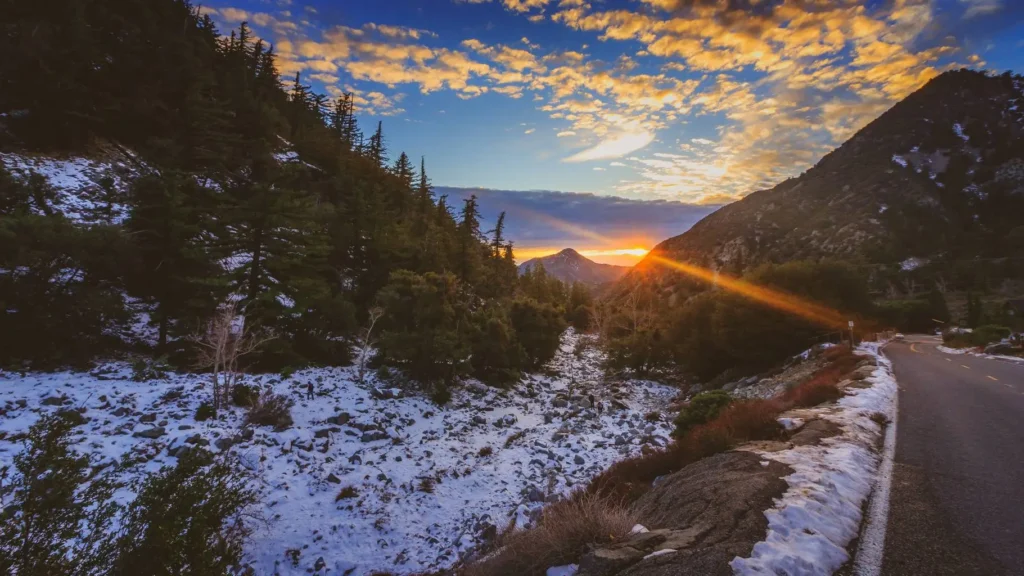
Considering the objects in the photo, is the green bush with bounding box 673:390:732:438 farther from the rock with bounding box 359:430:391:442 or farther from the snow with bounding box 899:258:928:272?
the snow with bounding box 899:258:928:272

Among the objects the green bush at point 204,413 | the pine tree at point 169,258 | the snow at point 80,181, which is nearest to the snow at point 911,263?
the green bush at point 204,413

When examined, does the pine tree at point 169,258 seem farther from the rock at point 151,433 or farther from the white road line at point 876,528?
the white road line at point 876,528

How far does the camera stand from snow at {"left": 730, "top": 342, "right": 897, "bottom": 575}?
4012 mm

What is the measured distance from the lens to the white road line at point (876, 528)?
400 cm

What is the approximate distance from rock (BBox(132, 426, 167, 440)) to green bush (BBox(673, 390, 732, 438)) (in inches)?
629

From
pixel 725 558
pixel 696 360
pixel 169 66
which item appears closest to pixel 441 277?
pixel 725 558

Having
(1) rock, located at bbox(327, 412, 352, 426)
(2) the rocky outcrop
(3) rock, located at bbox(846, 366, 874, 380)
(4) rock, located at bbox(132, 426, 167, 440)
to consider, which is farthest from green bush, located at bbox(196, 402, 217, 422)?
(3) rock, located at bbox(846, 366, 874, 380)

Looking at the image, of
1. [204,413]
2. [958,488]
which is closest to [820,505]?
[958,488]

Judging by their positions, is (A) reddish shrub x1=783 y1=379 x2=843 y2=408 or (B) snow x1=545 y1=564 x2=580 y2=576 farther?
(A) reddish shrub x1=783 y1=379 x2=843 y2=408

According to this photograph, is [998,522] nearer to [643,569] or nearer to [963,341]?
[643,569]

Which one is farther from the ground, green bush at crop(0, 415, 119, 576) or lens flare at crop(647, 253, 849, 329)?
lens flare at crop(647, 253, 849, 329)

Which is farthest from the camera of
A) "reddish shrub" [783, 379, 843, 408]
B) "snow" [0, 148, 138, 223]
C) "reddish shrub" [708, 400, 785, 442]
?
"snow" [0, 148, 138, 223]

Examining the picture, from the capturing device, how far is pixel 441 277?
74.0 ft

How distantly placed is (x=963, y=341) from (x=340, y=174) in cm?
5740
